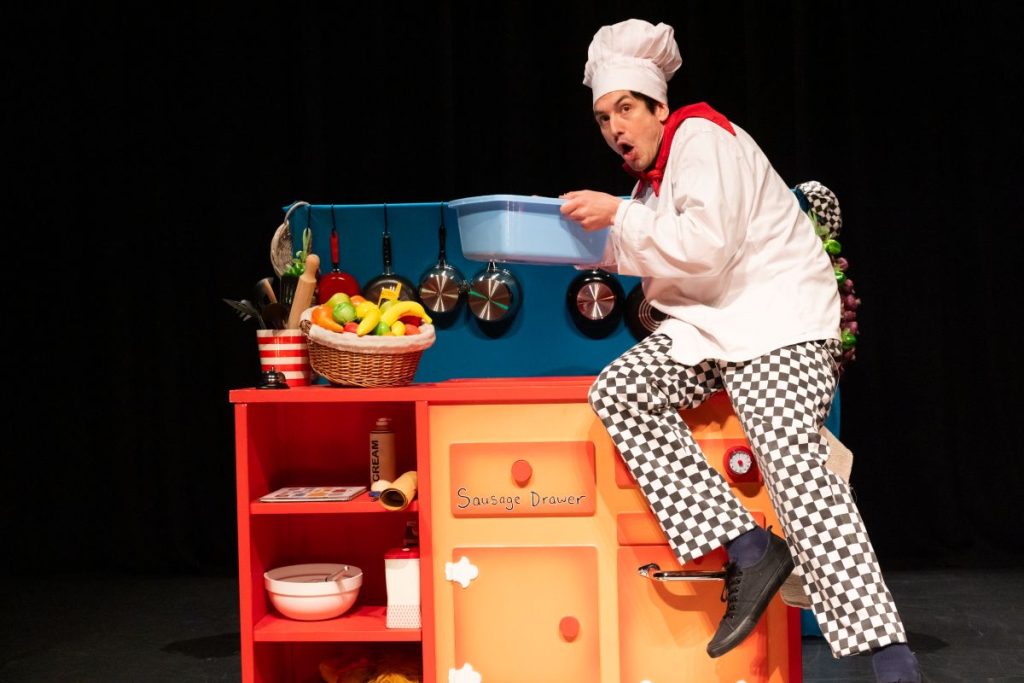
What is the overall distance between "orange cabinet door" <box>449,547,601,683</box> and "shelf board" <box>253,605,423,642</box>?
4.9 inches

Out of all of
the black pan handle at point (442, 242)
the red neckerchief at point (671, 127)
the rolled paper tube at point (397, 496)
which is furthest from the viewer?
the black pan handle at point (442, 242)

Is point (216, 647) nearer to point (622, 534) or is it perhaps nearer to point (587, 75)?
point (622, 534)

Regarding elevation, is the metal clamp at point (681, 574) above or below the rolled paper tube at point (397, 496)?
below

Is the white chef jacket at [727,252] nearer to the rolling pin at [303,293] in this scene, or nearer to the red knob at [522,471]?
the red knob at [522,471]

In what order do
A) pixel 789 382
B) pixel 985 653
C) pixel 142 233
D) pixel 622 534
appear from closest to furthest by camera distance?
1. pixel 789 382
2. pixel 622 534
3. pixel 985 653
4. pixel 142 233

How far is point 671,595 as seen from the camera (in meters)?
2.20

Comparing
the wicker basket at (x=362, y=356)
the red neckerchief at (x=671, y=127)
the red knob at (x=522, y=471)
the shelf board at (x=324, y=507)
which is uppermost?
the red neckerchief at (x=671, y=127)

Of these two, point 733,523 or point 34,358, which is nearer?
point 733,523

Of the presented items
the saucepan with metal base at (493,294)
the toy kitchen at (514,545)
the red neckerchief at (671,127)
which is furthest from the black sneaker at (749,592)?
the saucepan with metal base at (493,294)

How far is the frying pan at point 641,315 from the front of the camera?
9.09 ft

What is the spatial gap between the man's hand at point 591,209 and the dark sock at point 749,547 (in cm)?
69

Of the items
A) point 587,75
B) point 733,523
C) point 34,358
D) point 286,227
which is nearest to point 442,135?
point 286,227

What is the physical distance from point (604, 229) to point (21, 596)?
274cm

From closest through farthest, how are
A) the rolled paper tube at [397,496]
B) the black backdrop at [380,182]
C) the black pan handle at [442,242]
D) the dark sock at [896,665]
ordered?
the dark sock at [896,665] < the rolled paper tube at [397,496] < the black pan handle at [442,242] < the black backdrop at [380,182]
